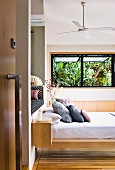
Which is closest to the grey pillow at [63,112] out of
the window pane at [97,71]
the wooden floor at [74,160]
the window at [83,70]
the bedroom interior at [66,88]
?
the bedroom interior at [66,88]

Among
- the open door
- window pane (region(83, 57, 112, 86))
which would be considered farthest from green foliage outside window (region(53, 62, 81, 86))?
the open door

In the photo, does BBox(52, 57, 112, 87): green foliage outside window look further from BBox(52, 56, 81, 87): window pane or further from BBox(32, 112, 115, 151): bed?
BBox(32, 112, 115, 151): bed

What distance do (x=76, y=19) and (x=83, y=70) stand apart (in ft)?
7.73

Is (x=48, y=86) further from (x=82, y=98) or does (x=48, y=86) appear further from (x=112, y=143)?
(x=112, y=143)

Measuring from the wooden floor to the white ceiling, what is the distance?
115 inches

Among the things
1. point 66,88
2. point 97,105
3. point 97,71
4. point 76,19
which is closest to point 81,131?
point 76,19

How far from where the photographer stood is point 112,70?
Result: 8625mm

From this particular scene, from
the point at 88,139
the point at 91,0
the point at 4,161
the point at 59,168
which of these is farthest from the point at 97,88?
the point at 4,161

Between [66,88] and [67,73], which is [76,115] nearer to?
[66,88]

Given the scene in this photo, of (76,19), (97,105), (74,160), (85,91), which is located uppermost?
(76,19)

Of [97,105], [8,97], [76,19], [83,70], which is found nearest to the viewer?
[8,97]

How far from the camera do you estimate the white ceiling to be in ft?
17.7

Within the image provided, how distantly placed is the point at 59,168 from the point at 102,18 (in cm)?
397

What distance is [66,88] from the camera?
27.9ft
